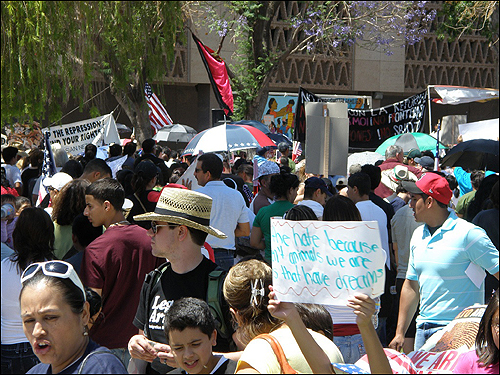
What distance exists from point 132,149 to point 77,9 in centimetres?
572

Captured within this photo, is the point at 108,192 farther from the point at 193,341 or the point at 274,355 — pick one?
the point at 274,355

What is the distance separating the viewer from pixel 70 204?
5.52 metres

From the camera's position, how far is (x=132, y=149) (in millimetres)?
11398

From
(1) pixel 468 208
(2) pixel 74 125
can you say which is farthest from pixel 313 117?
(2) pixel 74 125

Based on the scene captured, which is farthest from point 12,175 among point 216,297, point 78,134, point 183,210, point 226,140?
point 216,297

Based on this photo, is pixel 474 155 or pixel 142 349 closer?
pixel 142 349

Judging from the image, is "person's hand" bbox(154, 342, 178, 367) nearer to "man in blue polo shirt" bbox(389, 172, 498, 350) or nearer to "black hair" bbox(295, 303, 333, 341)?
"black hair" bbox(295, 303, 333, 341)

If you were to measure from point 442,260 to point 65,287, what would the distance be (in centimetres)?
272

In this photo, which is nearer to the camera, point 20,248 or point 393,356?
point 393,356

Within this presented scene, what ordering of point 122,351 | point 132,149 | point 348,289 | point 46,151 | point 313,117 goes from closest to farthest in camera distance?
point 348,289 → point 122,351 → point 313,117 → point 46,151 → point 132,149

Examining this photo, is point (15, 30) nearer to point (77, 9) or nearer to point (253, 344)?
point (77, 9)

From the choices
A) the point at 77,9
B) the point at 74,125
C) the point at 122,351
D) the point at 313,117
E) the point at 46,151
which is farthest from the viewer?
the point at 74,125

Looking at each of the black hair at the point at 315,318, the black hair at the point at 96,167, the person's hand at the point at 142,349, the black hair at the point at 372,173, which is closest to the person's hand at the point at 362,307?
the black hair at the point at 315,318

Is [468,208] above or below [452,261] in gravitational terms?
below
